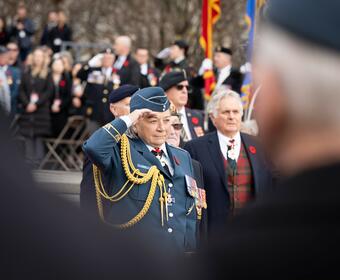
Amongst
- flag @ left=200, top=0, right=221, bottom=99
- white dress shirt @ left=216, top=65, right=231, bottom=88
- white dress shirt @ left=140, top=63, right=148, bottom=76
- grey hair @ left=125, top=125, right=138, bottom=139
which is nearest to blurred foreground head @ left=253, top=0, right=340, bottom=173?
grey hair @ left=125, top=125, right=138, bottom=139


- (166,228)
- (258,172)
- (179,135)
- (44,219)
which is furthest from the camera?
(179,135)

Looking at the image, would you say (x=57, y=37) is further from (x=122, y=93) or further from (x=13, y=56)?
(x=122, y=93)

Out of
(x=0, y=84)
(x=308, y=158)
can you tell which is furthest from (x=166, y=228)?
(x=0, y=84)

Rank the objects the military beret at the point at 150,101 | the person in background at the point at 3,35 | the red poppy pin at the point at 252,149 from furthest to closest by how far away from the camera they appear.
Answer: the person in background at the point at 3,35 → the red poppy pin at the point at 252,149 → the military beret at the point at 150,101

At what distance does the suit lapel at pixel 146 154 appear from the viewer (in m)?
6.29

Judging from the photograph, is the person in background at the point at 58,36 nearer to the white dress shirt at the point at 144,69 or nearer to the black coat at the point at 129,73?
the white dress shirt at the point at 144,69

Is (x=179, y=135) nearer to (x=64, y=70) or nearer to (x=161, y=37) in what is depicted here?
(x=64, y=70)

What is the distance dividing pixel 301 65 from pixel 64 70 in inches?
589

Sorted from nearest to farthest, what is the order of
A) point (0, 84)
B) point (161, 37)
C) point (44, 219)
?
1. point (44, 219)
2. point (0, 84)
3. point (161, 37)

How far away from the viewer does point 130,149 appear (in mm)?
6332

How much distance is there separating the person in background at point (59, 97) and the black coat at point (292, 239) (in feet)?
47.6

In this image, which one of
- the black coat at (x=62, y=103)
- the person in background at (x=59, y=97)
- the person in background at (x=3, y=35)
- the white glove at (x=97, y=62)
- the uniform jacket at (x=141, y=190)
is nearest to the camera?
the uniform jacket at (x=141, y=190)

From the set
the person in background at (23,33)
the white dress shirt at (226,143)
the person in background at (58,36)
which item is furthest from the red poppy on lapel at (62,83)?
the white dress shirt at (226,143)

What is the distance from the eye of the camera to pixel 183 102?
9.31m
